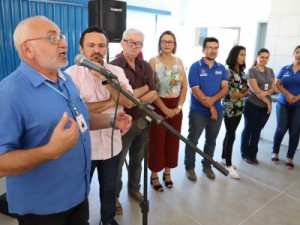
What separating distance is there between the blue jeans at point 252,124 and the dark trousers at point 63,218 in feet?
7.93

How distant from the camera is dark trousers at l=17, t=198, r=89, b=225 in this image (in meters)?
1.08

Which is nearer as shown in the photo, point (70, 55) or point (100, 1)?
point (100, 1)

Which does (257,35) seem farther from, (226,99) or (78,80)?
(78,80)

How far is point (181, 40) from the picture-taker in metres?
6.93

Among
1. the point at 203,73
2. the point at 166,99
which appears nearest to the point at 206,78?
the point at 203,73

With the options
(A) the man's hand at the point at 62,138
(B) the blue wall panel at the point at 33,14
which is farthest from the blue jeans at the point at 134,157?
(B) the blue wall panel at the point at 33,14

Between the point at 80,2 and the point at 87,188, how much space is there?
3503mm

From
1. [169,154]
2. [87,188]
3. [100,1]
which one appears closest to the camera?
[87,188]

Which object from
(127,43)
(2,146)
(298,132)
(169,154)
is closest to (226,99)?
(169,154)

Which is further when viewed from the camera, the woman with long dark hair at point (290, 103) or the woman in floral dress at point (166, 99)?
the woman with long dark hair at point (290, 103)

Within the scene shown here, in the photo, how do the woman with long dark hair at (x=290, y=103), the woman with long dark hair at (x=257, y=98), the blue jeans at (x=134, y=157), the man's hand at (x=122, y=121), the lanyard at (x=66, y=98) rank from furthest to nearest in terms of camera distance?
the woman with long dark hair at (x=290, y=103), the woman with long dark hair at (x=257, y=98), the blue jeans at (x=134, y=157), the man's hand at (x=122, y=121), the lanyard at (x=66, y=98)

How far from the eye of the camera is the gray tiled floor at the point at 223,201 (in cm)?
213

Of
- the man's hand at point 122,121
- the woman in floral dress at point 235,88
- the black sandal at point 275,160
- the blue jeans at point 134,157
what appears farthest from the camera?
the black sandal at point 275,160

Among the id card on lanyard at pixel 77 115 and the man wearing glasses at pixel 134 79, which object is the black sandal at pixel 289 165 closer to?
the man wearing glasses at pixel 134 79
